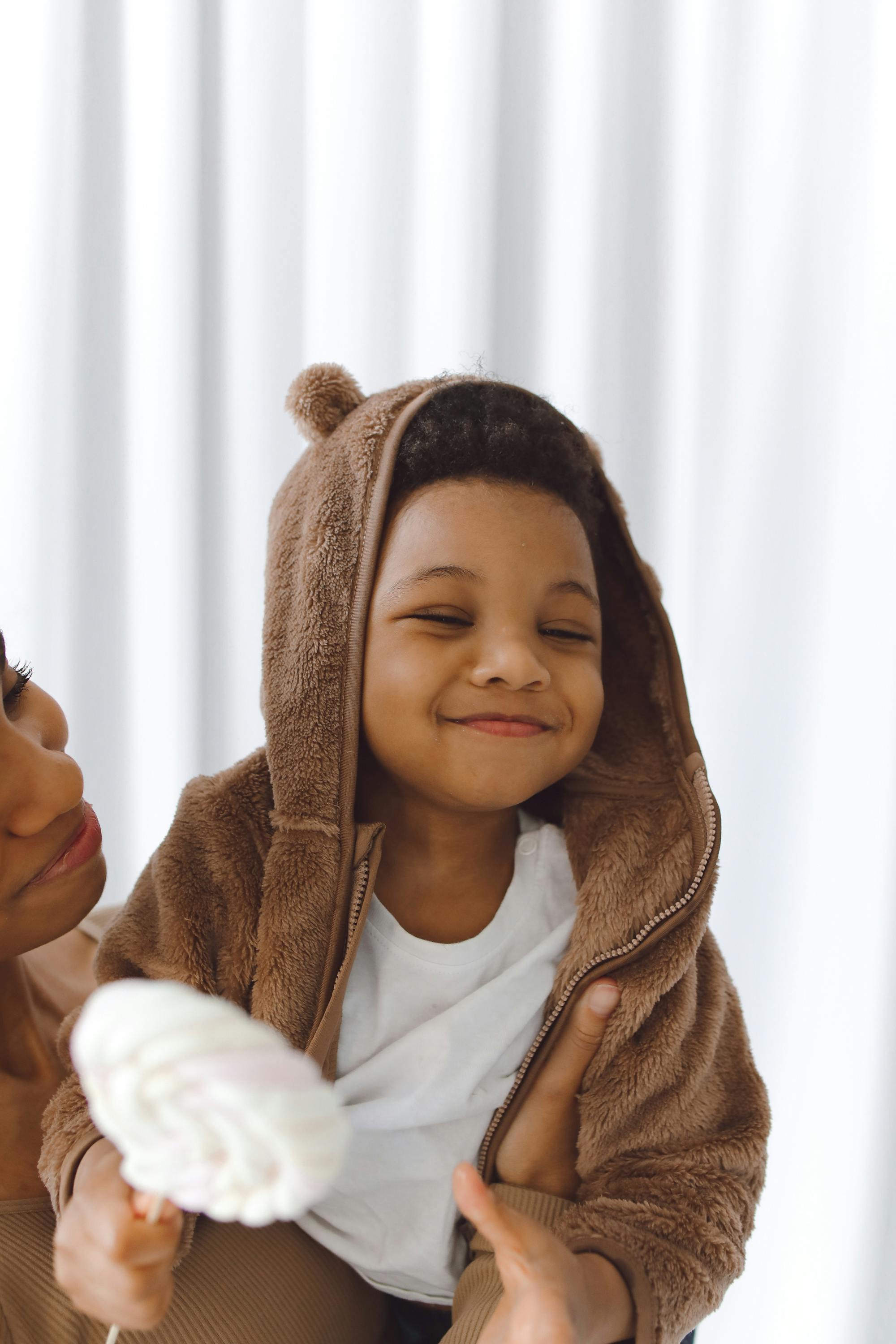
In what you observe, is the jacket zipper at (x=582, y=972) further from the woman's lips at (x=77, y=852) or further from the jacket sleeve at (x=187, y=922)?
the woman's lips at (x=77, y=852)

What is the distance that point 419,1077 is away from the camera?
3.22ft

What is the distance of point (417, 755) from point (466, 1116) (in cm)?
36

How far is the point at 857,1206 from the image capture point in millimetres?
1523

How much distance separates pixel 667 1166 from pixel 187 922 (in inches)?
19.1

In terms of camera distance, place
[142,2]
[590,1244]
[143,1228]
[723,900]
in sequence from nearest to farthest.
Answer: [143,1228], [590,1244], [142,2], [723,900]

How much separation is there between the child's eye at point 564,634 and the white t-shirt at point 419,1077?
29 centimetres

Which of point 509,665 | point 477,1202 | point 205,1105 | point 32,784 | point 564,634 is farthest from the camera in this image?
point 564,634

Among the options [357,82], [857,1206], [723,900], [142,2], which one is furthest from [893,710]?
[142,2]

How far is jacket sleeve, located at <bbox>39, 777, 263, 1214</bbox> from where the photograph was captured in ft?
2.90

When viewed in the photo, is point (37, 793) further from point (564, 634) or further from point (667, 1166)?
point (667, 1166)

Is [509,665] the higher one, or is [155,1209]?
[509,665]

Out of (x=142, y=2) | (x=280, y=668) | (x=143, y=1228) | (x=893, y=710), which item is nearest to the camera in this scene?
(x=143, y=1228)

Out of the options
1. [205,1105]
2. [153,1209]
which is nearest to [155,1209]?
[153,1209]

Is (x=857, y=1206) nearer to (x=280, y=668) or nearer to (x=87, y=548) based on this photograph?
(x=280, y=668)
